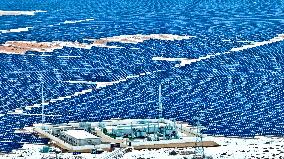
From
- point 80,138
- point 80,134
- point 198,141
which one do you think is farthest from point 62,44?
point 80,138

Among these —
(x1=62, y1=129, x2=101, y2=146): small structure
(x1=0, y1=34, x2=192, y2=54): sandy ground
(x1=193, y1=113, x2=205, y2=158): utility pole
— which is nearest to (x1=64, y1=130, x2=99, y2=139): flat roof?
(x1=62, y1=129, x2=101, y2=146): small structure

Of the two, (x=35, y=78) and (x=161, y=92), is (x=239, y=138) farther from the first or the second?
(x=35, y=78)

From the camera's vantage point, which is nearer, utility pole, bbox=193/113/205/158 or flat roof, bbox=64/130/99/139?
utility pole, bbox=193/113/205/158

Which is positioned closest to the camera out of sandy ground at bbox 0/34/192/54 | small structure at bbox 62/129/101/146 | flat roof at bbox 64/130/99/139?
small structure at bbox 62/129/101/146

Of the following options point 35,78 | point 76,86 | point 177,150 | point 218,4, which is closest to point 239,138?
point 177,150

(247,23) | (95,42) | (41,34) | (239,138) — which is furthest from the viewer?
(247,23)

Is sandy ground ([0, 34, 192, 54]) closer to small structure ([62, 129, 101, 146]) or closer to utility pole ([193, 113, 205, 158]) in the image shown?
utility pole ([193, 113, 205, 158])

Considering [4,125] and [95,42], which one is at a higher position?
[95,42]

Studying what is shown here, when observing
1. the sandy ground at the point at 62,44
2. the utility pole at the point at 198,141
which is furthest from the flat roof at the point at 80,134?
the sandy ground at the point at 62,44

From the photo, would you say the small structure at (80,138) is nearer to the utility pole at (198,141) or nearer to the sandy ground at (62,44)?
the utility pole at (198,141)
